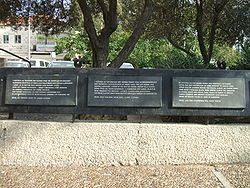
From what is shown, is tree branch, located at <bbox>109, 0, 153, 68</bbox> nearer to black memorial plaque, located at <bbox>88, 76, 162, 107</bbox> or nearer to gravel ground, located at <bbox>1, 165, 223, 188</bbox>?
black memorial plaque, located at <bbox>88, 76, 162, 107</bbox>

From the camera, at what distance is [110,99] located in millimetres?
4598

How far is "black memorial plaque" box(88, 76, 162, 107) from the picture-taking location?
4582 mm

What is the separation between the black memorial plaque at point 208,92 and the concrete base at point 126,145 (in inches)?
14.0

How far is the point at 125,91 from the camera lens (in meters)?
4.60

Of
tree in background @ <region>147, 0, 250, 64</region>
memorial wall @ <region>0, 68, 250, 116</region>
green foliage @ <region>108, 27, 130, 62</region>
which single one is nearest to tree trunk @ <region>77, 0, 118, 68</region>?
memorial wall @ <region>0, 68, 250, 116</region>

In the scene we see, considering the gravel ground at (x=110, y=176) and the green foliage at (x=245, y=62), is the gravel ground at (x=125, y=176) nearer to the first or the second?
the gravel ground at (x=110, y=176)

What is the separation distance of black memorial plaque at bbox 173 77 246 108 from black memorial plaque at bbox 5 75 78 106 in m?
1.67

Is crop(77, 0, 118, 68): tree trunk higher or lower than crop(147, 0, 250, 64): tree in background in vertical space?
lower

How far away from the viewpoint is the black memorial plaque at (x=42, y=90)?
4641 millimetres

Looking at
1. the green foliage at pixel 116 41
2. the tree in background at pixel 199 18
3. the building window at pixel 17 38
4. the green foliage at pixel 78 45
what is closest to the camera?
the tree in background at pixel 199 18

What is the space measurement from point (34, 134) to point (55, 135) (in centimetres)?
33

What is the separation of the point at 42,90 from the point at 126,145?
160 cm

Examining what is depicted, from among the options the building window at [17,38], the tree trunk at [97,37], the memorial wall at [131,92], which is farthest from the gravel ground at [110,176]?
the building window at [17,38]

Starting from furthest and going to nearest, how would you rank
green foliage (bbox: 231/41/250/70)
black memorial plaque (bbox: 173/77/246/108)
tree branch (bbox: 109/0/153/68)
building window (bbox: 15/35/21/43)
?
1. building window (bbox: 15/35/21/43)
2. tree branch (bbox: 109/0/153/68)
3. green foliage (bbox: 231/41/250/70)
4. black memorial plaque (bbox: 173/77/246/108)
